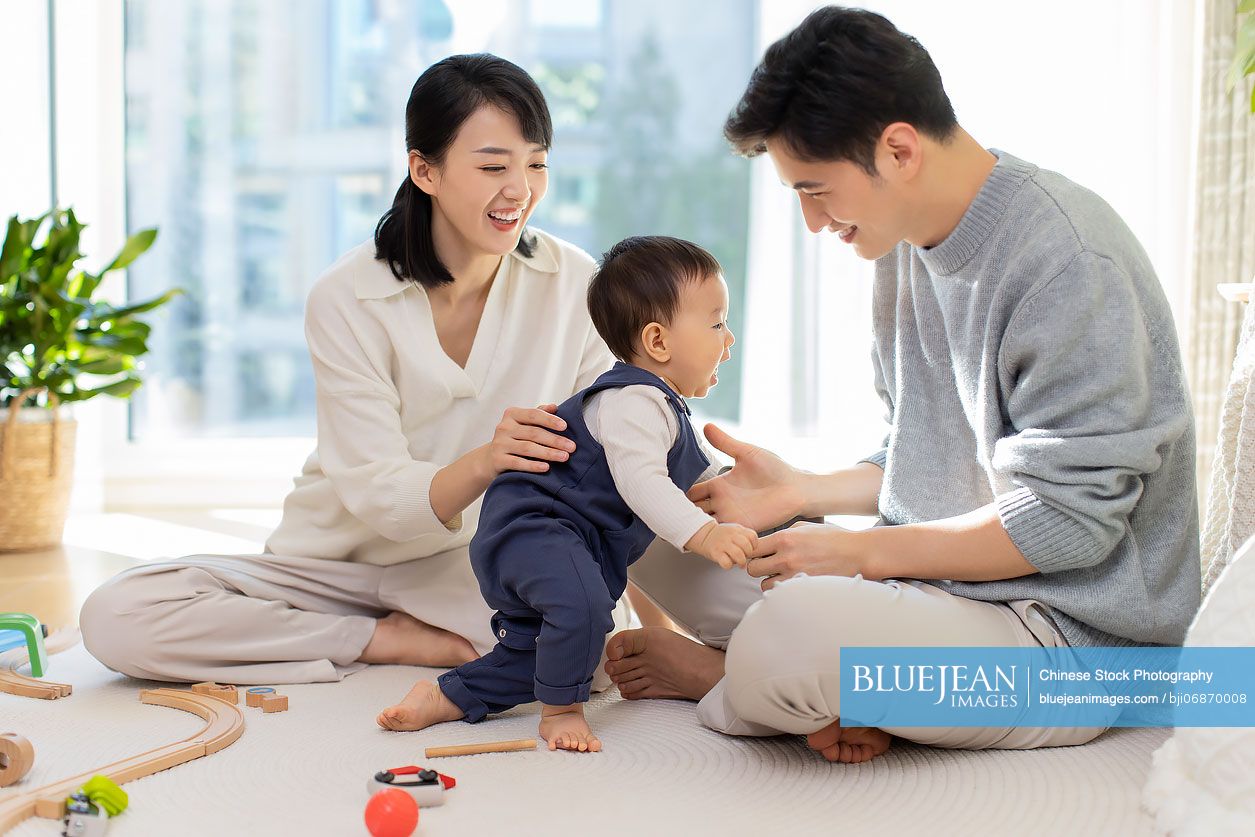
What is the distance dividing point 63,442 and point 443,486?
172 centimetres

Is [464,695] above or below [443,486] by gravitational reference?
below

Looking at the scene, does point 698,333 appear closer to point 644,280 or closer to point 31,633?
point 644,280

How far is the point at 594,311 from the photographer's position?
5.05ft

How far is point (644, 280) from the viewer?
58.7 inches

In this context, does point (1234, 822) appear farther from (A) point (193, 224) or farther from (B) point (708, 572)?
(A) point (193, 224)

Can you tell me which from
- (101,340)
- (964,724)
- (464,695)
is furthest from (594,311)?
(101,340)

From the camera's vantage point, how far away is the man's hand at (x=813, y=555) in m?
1.38

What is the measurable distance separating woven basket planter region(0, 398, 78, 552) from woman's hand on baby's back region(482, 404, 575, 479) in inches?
70.8

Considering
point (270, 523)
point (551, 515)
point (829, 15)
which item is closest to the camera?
point (829, 15)

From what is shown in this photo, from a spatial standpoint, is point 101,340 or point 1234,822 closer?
point 1234,822

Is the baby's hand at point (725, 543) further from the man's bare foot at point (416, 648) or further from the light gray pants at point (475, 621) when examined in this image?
the man's bare foot at point (416, 648)

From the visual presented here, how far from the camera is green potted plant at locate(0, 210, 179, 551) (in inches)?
110

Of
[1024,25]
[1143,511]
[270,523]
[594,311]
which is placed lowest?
[270,523]

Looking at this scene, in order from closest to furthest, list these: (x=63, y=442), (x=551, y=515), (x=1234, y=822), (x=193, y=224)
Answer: (x=1234, y=822)
(x=551, y=515)
(x=63, y=442)
(x=193, y=224)
